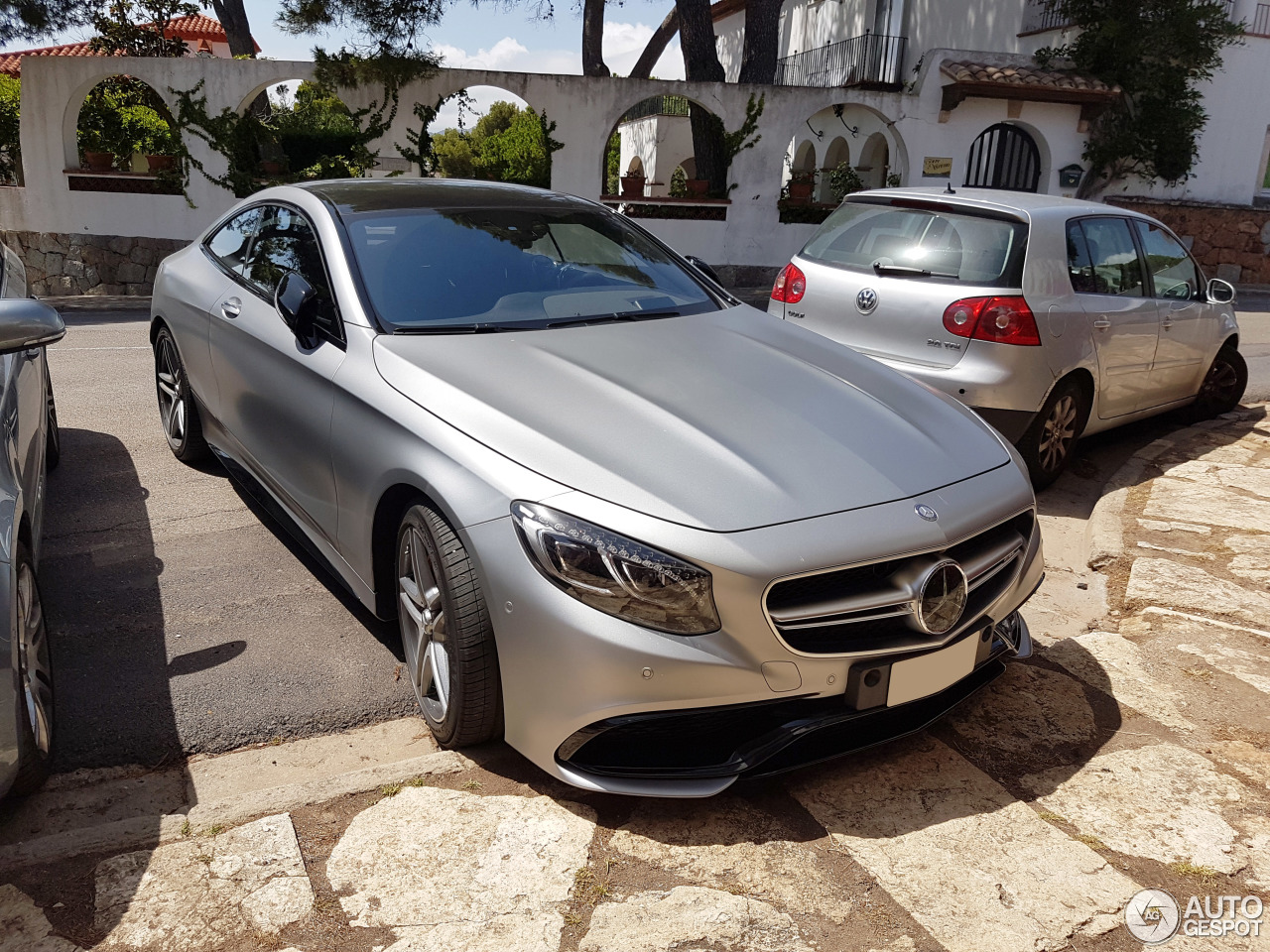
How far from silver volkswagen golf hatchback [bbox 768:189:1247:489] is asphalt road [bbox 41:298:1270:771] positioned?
0.68 meters

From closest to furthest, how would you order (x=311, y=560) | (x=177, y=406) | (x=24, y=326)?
(x=24, y=326)
(x=311, y=560)
(x=177, y=406)

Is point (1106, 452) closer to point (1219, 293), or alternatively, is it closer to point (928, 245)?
point (1219, 293)

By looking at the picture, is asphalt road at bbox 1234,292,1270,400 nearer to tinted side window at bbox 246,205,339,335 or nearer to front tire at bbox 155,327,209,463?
tinted side window at bbox 246,205,339,335

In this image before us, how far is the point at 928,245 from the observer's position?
19.2 ft

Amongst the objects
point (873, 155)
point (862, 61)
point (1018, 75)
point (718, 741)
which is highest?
point (862, 61)

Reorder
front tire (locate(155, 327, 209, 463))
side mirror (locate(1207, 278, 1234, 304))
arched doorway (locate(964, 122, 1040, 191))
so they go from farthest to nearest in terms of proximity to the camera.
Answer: arched doorway (locate(964, 122, 1040, 191))
side mirror (locate(1207, 278, 1234, 304))
front tire (locate(155, 327, 209, 463))

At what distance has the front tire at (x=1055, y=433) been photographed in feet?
18.8

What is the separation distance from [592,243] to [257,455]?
161 cm

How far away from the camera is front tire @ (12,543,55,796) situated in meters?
2.63

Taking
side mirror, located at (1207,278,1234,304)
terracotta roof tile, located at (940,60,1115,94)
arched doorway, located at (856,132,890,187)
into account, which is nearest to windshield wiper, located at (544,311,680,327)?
side mirror, located at (1207,278,1234,304)

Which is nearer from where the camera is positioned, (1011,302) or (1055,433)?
(1011,302)

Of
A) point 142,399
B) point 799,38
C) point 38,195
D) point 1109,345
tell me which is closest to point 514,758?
point 1109,345

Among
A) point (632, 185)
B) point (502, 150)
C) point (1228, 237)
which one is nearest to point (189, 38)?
point (502, 150)

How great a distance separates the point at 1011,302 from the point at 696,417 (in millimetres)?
3075
